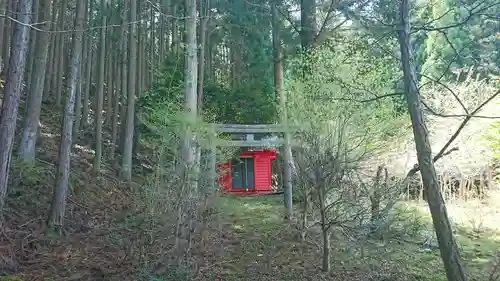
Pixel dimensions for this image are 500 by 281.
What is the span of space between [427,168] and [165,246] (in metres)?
3.56

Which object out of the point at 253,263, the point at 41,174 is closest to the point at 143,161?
the point at 41,174

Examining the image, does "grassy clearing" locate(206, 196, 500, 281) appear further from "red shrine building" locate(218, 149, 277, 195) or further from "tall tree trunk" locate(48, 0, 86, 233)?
"red shrine building" locate(218, 149, 277, 195)

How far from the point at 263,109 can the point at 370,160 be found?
5.44 meters

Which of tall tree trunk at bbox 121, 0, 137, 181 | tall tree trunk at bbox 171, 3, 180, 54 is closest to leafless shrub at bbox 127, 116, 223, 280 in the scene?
A: tall tree trunk at bbox 121, 0, 137, 181

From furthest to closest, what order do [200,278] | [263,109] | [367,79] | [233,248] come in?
[263,109]
[233,248]
[367,79]
[200,278]

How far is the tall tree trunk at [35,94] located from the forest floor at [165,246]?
418 mm

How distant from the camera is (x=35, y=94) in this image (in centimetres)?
816

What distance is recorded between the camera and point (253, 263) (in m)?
7.59

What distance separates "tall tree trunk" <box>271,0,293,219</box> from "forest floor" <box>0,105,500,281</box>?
1.87 ft

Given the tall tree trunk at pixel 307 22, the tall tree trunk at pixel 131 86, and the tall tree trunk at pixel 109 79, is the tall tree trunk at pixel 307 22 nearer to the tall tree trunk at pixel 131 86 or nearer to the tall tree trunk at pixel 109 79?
the tall tree trunk at pixel 131 86

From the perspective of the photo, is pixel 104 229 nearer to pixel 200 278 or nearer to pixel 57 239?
pixel 57 239

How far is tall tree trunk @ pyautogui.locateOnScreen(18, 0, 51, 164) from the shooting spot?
812 centimetres

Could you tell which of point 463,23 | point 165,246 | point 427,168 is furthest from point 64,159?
point 463,23

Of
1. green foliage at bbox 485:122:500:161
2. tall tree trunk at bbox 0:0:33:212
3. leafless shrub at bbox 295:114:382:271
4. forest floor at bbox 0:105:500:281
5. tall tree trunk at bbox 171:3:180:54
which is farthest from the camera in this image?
tall tree trunk at bbox 171:3:180:54
